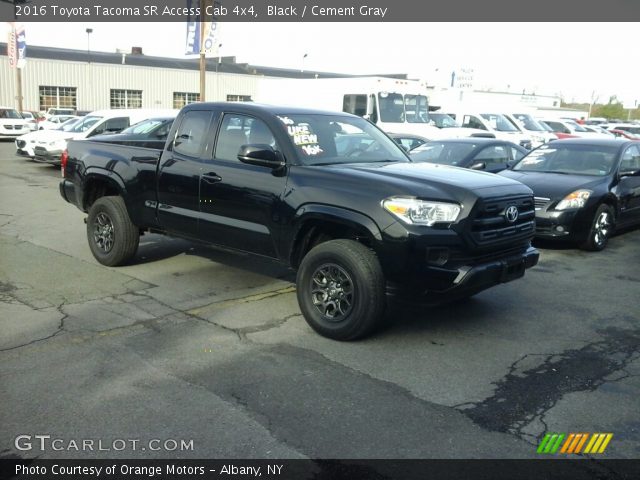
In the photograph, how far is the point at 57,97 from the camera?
43906 millimetres

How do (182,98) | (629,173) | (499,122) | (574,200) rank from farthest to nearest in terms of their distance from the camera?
1. (182,98)
2. (499,122)
3. (629,173)
4. (574,200)

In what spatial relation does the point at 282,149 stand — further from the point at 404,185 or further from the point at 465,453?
the point at 465,453

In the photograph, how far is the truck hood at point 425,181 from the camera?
15.9 feet

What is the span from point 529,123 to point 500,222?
2214 centimetres

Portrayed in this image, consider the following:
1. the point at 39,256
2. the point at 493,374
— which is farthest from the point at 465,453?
the point at 39,256

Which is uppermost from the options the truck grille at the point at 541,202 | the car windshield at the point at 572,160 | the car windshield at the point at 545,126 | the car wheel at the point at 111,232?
the car windshield at the point at 545,126

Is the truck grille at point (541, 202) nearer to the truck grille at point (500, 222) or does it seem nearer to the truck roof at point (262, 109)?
the truck grille at point (500, 222)

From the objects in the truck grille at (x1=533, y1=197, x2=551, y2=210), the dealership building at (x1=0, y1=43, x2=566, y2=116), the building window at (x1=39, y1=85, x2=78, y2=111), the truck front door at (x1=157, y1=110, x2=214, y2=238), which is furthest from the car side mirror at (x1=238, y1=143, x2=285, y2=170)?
the building window at (x1=39, y1=85, x2=78, y2=111)

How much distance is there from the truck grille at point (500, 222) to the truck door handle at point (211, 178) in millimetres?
2480

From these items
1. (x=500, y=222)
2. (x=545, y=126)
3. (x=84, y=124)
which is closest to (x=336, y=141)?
(x=500, y=222)

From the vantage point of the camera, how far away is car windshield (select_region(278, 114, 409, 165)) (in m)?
5.64

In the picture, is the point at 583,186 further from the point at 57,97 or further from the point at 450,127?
the point at 57,97

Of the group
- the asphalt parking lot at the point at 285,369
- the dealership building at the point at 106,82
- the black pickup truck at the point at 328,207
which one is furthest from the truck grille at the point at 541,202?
the dealership building at the point at 106,82

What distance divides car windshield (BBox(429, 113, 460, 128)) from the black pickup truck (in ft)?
57.9
